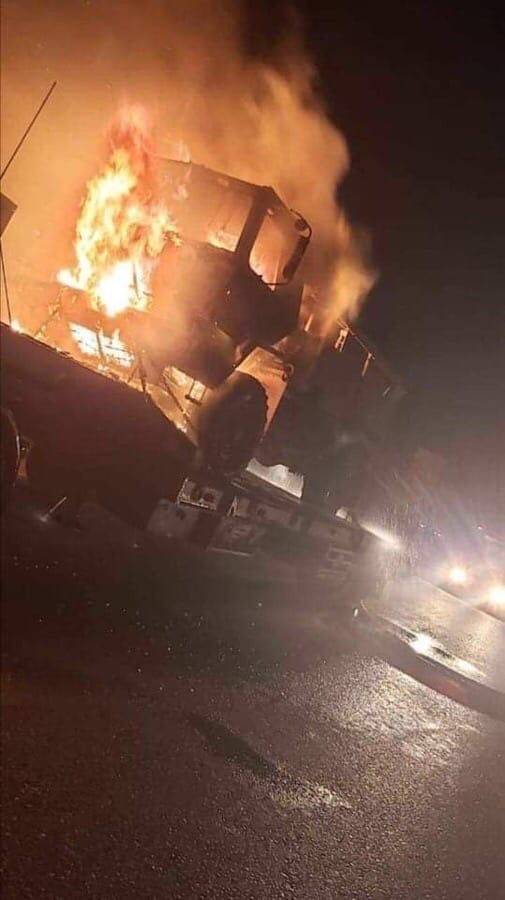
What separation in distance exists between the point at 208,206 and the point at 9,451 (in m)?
4.27

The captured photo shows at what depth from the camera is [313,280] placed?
11.6m

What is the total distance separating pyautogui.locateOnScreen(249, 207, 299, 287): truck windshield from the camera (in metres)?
7.43

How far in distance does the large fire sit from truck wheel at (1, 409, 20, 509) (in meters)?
2.76

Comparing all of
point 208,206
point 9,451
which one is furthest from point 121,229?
point 9,451

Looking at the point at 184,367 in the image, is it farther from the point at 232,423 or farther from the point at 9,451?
the point at 9,451

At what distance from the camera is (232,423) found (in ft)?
22.9

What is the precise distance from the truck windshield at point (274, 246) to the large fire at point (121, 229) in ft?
3.86

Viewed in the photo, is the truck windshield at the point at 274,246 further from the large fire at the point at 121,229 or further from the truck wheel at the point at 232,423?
the truck wheel at the point at 232,423

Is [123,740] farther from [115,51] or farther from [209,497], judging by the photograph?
[115,51]

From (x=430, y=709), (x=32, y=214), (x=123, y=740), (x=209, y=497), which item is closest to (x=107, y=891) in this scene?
(x=123, y=740)

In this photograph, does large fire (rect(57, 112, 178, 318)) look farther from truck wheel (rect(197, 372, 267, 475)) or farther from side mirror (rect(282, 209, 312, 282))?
side mirror (rect(282, 209, 312, 282))

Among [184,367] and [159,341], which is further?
[184,367]

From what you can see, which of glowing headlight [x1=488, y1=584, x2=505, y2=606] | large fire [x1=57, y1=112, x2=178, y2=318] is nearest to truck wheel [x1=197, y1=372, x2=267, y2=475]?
large fire [x1=57, y1=112, x2=178, y2=318]

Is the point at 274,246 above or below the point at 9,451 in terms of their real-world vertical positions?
above
